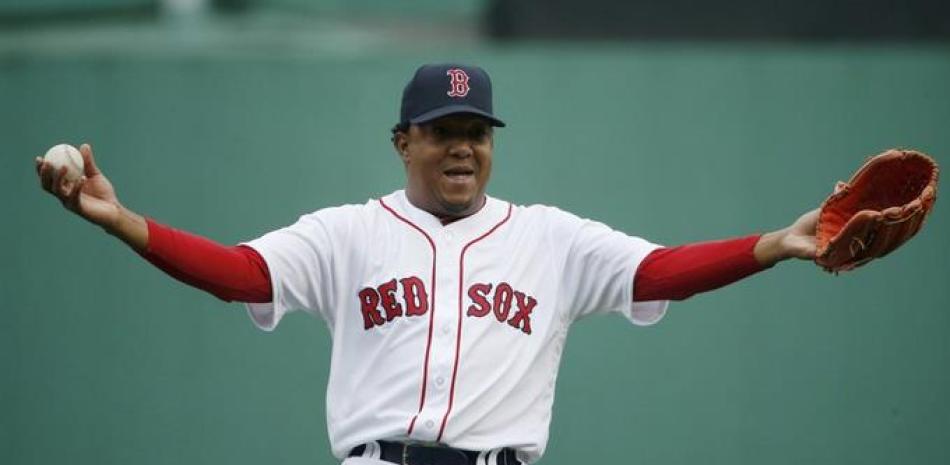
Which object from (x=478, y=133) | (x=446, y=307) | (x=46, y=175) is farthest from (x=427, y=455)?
(x=46, y=175)

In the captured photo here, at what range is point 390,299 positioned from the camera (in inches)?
120

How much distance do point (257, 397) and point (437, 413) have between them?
2.25m

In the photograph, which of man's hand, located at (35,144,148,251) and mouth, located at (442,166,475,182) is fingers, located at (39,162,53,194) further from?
mouth, located at (442,166,475,182)

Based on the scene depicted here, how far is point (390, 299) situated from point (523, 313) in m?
0.29

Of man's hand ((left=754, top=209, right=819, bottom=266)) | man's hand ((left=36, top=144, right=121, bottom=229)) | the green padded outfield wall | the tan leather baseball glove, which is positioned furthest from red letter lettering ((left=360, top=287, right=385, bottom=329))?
the green padded outfield wall

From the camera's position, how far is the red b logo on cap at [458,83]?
3104 millimetres

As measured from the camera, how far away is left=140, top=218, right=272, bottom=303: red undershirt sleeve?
283 centimetres

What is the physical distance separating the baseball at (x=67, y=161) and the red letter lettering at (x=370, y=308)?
697 mm

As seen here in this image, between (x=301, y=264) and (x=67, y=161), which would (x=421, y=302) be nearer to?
(x=301, y=264)

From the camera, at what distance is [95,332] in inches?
201

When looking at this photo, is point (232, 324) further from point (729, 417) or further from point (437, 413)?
point (437, 413)

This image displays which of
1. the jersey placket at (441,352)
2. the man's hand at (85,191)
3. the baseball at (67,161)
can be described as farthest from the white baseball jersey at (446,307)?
the baseball at (67,161)

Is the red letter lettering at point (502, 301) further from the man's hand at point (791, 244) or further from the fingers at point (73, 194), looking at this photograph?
the fingers at point (73, 194)

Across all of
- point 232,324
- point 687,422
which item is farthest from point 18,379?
point 687,422
